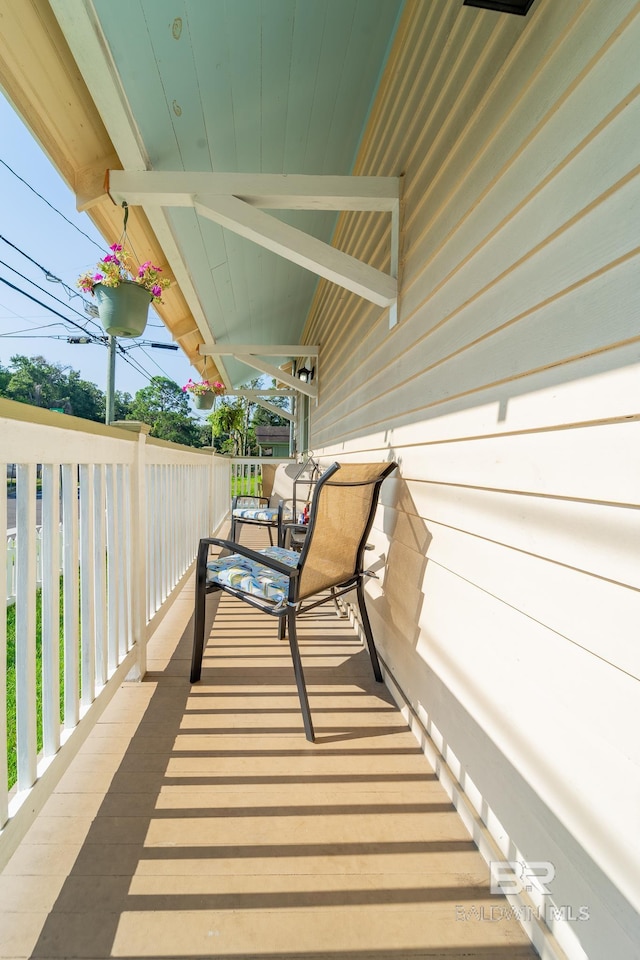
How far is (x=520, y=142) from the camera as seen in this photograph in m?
1.14

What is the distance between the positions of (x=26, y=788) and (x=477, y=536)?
136 cm

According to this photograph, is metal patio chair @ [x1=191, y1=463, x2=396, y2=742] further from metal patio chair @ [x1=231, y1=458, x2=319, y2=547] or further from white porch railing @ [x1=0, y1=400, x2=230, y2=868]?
metal patio chair @ [x1=231, y1=458, x2=319, y2=547]

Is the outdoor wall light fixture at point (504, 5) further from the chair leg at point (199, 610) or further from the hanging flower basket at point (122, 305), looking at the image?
the hanging flower basket at point (122, 305)

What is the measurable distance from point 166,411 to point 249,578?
47.9 meters

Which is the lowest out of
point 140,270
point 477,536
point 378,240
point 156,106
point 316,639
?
point 316,639

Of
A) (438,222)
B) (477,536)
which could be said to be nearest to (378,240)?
(438,222)

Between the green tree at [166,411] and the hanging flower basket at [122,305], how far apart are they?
39.0 m

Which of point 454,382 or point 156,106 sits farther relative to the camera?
point 156,106

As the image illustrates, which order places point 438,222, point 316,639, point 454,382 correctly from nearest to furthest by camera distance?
point 454,382, point 438,222, point 316,639

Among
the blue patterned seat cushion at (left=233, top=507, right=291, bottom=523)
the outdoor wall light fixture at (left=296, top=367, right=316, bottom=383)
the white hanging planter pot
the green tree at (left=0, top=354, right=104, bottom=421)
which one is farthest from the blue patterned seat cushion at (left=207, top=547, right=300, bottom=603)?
the green tree at (left=0, top=354, right=104, bottom=421)

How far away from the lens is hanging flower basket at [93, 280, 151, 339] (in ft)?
8.27

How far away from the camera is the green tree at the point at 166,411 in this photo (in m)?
41.8

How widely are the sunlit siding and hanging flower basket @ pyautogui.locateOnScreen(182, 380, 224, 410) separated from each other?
5299mm

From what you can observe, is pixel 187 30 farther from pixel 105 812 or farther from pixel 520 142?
pixel 105 812
